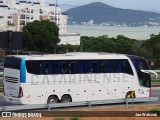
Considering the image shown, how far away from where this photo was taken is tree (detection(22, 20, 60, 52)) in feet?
235

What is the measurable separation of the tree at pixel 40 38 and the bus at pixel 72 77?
4631 centimetres

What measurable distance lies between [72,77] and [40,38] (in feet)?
161

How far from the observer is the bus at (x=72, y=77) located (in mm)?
22453

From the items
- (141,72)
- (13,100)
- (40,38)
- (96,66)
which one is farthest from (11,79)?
(40,38)

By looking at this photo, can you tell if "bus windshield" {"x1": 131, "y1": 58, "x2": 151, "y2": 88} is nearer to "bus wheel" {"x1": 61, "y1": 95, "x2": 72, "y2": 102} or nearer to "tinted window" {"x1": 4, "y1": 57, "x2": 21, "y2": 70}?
"bus wheel" {"x1": 61, "y1": 95, "x2": 72, "y2": 102}

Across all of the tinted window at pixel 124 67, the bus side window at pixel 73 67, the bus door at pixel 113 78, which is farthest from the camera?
the tinted window at pixel 124 67

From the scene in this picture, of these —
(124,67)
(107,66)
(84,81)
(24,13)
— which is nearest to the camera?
(84,81)

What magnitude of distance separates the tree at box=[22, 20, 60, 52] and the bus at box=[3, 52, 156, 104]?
4631cm

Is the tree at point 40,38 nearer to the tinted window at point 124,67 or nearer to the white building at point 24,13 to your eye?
the tinted window at point 124,67

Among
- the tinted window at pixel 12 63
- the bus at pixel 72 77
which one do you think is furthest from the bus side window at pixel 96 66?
the tinted window at pixel 12 63

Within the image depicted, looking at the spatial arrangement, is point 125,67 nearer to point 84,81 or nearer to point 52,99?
point 84,81

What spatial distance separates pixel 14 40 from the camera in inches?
846

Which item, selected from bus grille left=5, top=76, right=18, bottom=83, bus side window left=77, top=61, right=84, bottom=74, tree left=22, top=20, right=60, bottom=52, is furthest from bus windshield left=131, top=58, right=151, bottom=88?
tree left=22, top=20, right=60, bottom=52

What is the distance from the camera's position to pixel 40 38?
72.4m
